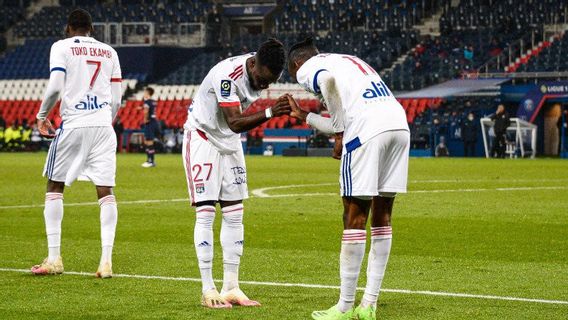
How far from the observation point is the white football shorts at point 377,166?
26.4ft

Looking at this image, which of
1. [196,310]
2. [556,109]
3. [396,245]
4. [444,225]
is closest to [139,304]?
[196,310]

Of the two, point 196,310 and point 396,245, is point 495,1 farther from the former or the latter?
point 196,310

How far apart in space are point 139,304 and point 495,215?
9.08 m

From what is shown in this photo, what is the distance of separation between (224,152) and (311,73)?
4.26ft

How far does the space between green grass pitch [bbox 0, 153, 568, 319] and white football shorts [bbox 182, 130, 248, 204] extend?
82cm

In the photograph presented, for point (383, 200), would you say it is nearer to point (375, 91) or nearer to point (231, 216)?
point (375, 91)

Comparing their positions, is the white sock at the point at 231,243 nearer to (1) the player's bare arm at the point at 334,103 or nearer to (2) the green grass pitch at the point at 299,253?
(2) the green grass pitch at the point at 299,253

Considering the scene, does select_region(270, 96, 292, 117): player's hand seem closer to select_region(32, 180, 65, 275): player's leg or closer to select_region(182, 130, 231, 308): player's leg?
select_region(182, 130, 231, 308): player's leg

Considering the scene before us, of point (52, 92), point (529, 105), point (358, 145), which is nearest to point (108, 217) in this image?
point (52, 92)

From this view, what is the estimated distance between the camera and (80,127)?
10859 mm

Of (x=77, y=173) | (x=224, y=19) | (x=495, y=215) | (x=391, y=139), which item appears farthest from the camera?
(x=224, y=19)

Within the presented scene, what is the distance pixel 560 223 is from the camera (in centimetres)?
1572

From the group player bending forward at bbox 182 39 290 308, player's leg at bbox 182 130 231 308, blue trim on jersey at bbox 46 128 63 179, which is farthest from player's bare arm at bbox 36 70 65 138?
player's leg at bbox 182 130 231 308

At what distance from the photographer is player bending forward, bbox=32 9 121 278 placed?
421 inches
